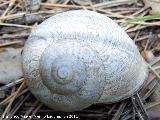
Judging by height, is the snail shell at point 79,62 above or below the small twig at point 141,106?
above

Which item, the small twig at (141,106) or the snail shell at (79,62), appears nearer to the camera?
the snail shell at (79,62)

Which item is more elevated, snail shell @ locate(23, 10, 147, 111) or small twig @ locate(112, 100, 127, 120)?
snail shell @ locate(23, 10, 147, 111)

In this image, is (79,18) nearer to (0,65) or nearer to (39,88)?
(39,88)

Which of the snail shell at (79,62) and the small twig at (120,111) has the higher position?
the snail shell at (79,62)

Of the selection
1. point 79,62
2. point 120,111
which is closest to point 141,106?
point 120,111

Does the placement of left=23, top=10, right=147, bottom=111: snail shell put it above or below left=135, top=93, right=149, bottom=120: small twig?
above

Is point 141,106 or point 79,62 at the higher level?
point 79,62

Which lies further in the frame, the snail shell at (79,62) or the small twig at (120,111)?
the small twig at (120,111)

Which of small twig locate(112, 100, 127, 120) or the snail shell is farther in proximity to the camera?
small twig locate(112, 100, 127, 120)

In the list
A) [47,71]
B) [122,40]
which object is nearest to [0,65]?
[47,71]

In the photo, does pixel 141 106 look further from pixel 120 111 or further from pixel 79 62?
pixel 79 62
